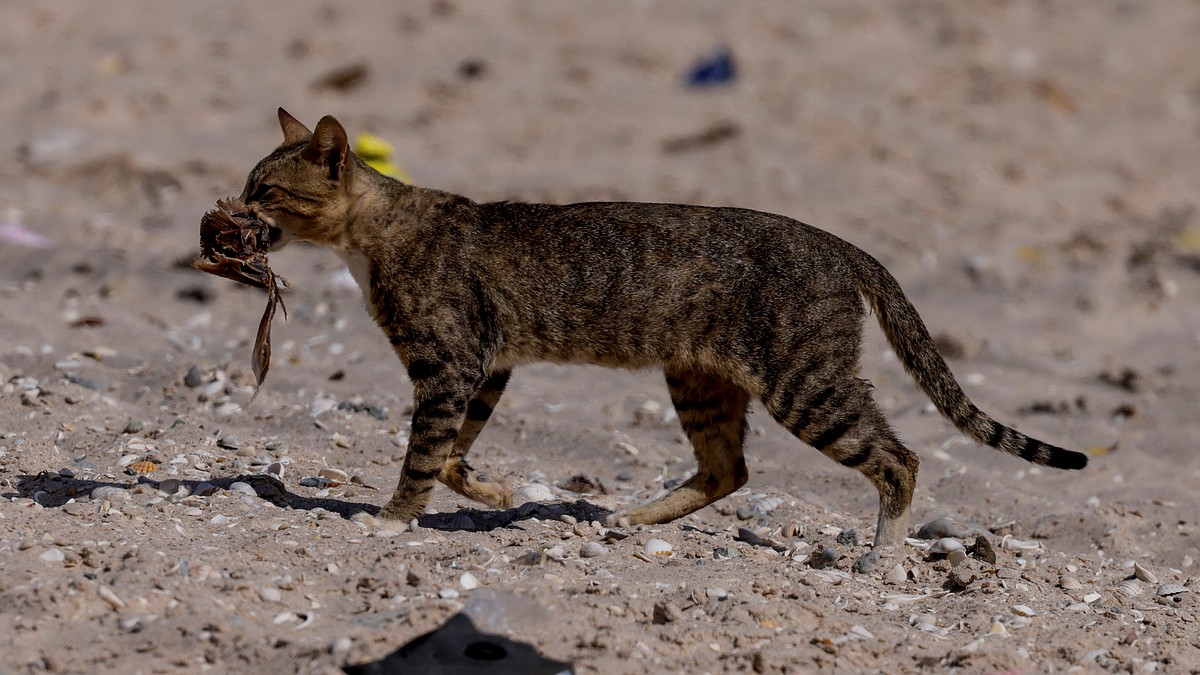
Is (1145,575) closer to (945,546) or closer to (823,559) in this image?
(945,546)

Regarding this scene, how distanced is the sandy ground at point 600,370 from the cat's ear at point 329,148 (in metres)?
1.27

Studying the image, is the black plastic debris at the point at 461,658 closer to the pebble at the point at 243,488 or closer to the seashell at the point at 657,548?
the seashell at the point at 657,548

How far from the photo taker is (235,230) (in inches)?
212

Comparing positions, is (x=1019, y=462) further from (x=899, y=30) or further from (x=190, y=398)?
(x=899, y=30)

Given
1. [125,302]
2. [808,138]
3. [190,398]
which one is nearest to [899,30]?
[808,138]

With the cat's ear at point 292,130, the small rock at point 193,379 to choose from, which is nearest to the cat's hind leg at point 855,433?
the cat's ear at point 292,130

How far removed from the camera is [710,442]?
19.1 ft

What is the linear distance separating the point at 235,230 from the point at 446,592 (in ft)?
5.98

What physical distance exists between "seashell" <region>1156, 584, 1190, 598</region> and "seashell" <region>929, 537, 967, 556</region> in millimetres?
711

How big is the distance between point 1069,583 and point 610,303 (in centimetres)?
201

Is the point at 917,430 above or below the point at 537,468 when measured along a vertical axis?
above

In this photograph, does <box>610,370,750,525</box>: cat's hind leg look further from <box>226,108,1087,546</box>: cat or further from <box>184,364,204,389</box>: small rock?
<box>184,364,204,389</box>: small rock

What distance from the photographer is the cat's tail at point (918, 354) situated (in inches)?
218

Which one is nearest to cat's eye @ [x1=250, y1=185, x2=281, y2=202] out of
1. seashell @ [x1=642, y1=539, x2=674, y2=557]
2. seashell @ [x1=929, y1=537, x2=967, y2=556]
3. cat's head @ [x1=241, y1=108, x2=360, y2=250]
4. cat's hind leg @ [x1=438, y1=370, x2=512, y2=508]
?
cat's head @ [x1=241, y1=108, x2=360, y2=250]
